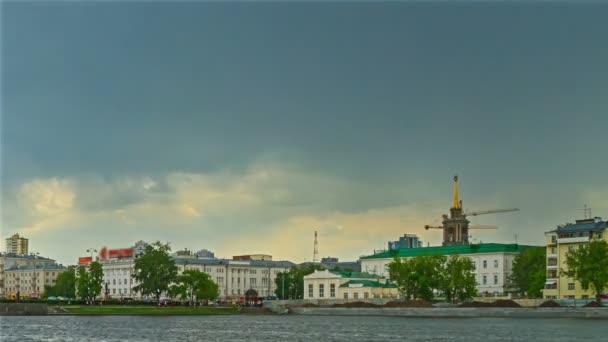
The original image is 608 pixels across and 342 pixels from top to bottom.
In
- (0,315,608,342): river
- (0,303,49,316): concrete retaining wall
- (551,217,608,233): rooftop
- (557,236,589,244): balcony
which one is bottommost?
(0,303,49,316): concrete retaining wall

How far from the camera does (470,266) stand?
172 meters

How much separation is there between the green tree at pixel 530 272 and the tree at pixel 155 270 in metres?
68.1

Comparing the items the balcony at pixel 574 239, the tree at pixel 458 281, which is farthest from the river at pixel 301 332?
the balcony at pixel 574 239

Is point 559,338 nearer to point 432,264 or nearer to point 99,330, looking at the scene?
point 99,330

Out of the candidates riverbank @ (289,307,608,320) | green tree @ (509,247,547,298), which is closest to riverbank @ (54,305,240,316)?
riverbank @ (289,307,608,320)

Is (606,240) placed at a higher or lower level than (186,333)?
higher

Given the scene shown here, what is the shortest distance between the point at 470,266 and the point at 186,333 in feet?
267

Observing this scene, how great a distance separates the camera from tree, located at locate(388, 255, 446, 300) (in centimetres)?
17225

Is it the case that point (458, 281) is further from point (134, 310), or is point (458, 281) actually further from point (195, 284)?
point (134, 310)

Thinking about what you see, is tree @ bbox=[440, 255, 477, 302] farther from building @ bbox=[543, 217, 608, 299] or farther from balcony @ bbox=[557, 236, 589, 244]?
balcony @ bbox=[557, 236, 589, 244]

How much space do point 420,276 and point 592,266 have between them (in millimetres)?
34829

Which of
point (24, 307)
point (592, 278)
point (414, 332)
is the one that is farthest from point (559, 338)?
point (24, 307)

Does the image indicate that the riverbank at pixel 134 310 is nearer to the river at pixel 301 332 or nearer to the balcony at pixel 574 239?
the river at pixel 301 332

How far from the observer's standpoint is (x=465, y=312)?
154 m
